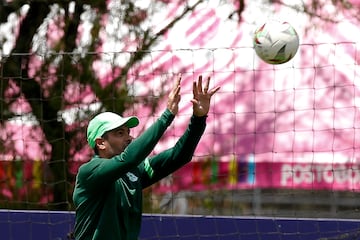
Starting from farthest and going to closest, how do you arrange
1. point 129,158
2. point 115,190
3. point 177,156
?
point 177,156, point 115,190, point 129,158

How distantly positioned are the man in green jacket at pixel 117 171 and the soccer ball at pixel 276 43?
5.91 feet

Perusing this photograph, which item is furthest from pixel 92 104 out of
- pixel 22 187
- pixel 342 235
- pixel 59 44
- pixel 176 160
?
pixel 176 160

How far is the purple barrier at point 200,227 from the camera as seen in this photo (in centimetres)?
669

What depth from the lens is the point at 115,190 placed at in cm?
421

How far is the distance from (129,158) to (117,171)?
76 millimetres

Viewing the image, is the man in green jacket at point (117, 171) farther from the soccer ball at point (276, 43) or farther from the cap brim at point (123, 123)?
the soccer ball at point (276, 43)

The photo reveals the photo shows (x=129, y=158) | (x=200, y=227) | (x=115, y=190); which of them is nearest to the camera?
(x=129, y=158)

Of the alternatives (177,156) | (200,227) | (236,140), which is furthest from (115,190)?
(236,140)

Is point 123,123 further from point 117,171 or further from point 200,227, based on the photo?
point 200,227

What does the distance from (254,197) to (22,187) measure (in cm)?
220

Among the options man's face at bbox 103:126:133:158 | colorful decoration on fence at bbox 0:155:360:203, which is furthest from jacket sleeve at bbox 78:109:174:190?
colorful decoration on fence at bbox 0:155:360:203

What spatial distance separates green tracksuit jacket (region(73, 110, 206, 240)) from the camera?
4047mm

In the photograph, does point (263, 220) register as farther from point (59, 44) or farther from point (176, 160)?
point (59, 44)

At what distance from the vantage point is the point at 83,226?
13.9 ft
